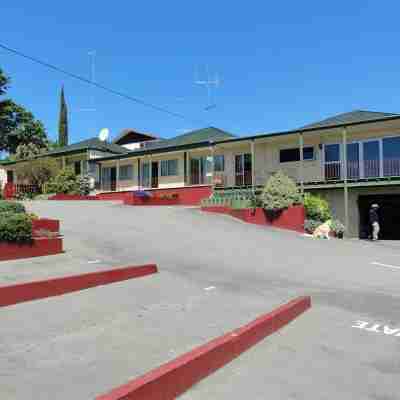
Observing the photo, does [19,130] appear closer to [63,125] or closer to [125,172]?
[63,125]

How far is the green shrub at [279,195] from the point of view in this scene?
18438mm

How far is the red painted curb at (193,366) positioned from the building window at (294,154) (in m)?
19.9

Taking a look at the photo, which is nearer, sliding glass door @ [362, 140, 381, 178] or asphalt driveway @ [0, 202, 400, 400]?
asphalt driveway @ [0, 202, 400, 400]

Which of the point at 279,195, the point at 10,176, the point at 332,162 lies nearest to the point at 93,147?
the point at 10,176

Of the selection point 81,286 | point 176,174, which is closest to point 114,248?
point 81,286

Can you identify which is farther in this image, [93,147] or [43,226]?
[93,147]

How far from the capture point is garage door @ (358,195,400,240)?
872 inches

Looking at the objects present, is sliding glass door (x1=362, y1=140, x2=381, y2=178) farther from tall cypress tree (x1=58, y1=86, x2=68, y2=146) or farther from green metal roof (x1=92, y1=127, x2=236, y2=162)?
tall cypress tree (x1=58, y1=86, x2=68, y2=146)

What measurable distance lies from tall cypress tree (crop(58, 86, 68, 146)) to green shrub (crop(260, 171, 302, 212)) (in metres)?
43.4

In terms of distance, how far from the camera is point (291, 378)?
409cm

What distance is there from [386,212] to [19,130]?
39513 mm

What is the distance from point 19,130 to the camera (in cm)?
4772

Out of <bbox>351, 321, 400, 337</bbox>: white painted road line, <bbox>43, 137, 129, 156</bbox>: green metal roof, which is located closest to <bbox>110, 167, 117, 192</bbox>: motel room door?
<bbox>43, 137, 129, 156</bbox>: green metal roof

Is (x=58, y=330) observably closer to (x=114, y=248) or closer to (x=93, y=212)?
(x=114, y=248)
